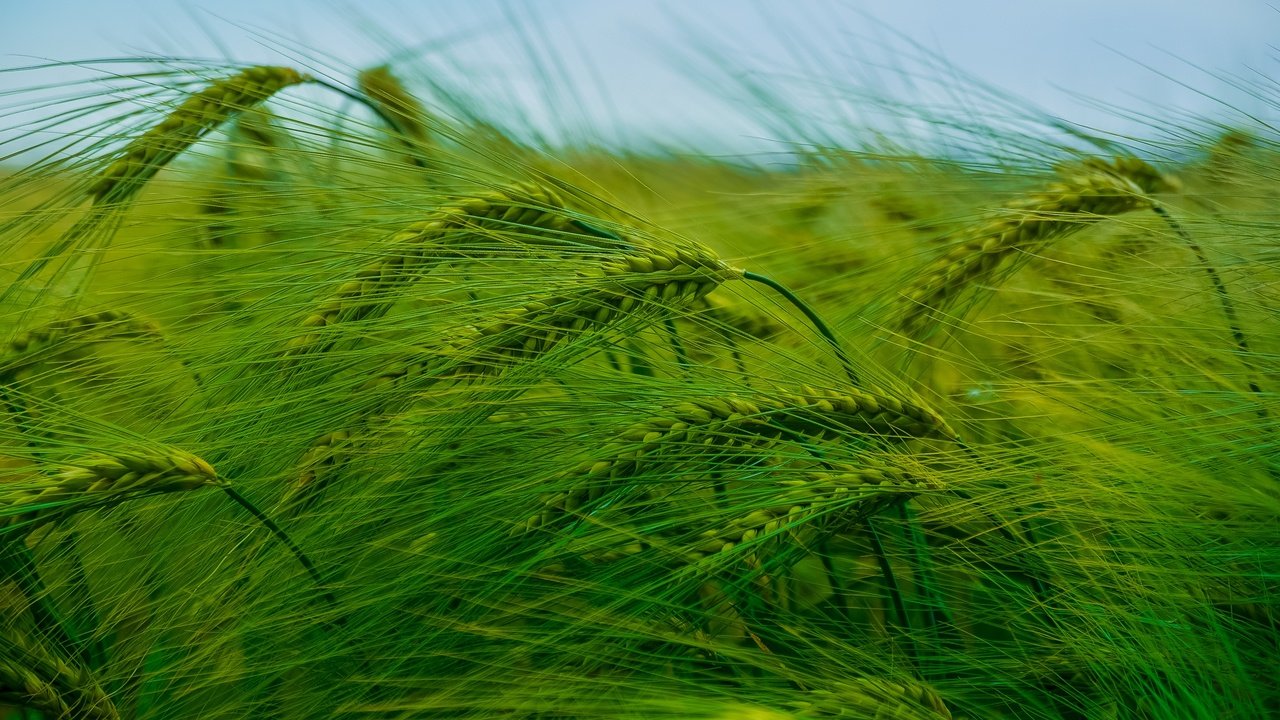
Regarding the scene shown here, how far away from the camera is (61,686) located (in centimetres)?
59

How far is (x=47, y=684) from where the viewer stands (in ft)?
1.82

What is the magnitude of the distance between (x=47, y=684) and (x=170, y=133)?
399mm

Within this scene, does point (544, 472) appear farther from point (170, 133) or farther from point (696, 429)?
point (170, 133)

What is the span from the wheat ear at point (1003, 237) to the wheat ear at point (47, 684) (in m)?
0.63

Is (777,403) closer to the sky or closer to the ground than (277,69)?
closer to the ground

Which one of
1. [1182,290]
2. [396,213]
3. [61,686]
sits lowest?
[61,686]

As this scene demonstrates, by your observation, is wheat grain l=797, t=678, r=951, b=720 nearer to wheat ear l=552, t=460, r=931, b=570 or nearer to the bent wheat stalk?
wheat ear l=552, t=460, r=931, b=570

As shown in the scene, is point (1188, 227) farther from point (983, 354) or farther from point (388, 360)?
point (388, 360)

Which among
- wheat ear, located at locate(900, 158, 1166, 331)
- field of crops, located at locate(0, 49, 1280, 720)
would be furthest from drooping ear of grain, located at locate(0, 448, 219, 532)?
wheat ear, located at locate(900, 158, 1166, 331)

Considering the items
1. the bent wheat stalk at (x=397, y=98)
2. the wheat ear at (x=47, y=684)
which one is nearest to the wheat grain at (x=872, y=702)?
the wheat ear at (x=47, y=684)

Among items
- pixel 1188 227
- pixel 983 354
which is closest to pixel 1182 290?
pixel 1188 227

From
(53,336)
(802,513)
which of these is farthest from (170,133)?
(802,513)

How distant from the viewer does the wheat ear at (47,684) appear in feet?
1.82

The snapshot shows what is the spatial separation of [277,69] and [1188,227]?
750mm
